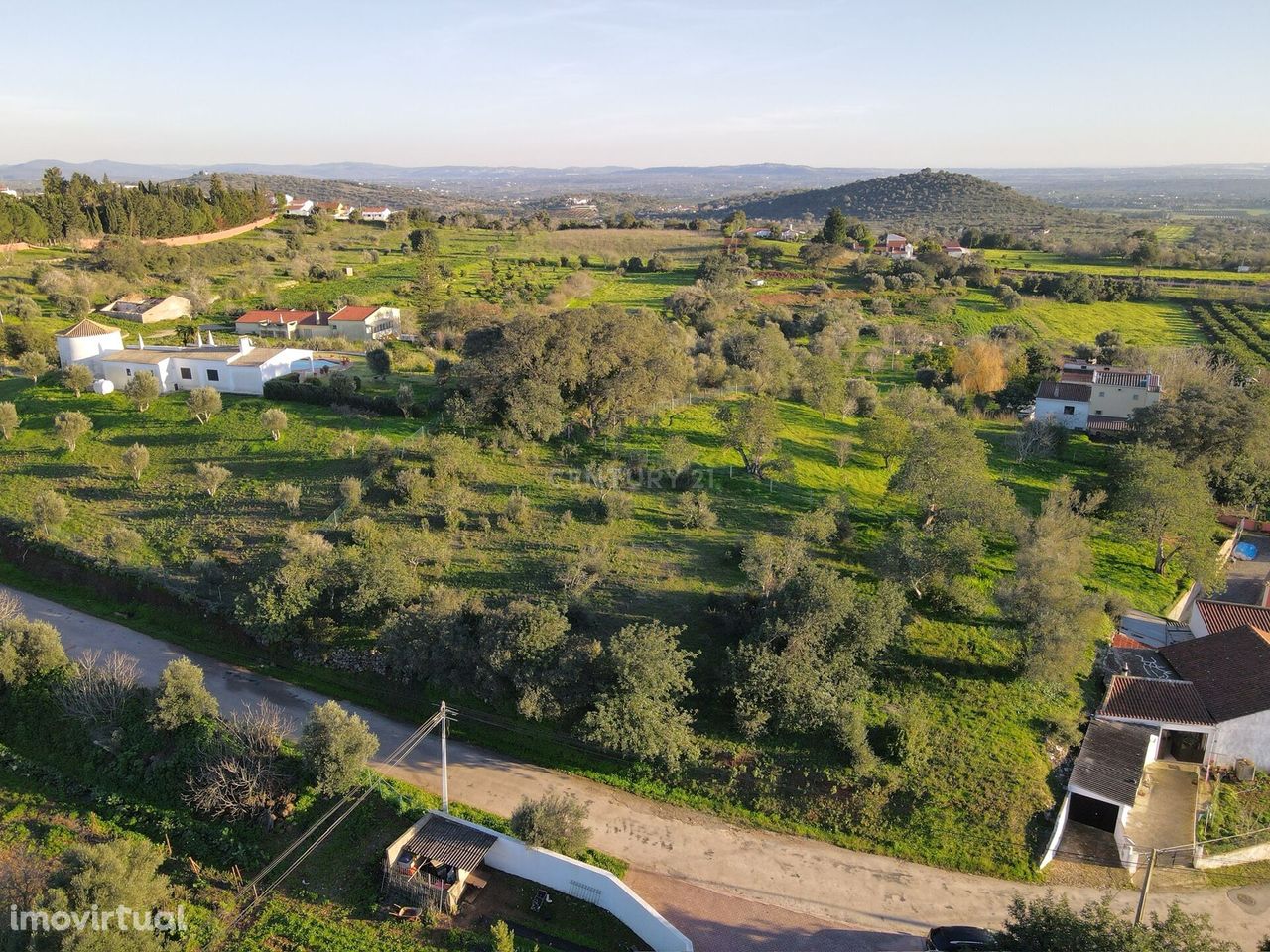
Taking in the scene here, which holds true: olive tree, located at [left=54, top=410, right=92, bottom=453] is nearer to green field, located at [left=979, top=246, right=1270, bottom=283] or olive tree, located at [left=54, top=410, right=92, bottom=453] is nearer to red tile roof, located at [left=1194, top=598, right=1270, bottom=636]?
red tile roof, located at [left=1194, top=598, right=1270, bottom=636]

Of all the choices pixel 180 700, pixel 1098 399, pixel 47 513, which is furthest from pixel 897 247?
pixel 180 700

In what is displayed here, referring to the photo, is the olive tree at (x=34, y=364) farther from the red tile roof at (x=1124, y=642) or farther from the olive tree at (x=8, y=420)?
the red tile roof at (x=1124, y=642)

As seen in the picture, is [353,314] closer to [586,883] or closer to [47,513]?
[47,513]

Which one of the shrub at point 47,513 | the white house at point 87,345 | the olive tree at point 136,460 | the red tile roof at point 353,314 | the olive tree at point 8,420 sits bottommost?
the shrub at point 47,513

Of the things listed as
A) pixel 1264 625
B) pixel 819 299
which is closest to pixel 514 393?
pixel 1264 625

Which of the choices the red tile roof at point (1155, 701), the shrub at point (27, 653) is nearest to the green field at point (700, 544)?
the red tile roof at point (1155, 701)

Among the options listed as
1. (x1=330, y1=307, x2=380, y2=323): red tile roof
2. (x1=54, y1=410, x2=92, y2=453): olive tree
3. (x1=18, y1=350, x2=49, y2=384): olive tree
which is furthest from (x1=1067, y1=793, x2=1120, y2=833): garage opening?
(x1=18, y1=350, x2=49, y2=384): olive tree
